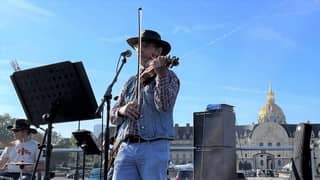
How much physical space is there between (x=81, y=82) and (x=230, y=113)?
7.46 m

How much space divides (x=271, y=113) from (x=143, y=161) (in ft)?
450

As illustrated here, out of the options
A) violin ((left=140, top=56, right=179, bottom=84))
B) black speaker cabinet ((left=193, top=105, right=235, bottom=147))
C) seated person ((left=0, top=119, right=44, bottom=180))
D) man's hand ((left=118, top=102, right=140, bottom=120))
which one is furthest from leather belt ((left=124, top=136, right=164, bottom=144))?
black speaker cabinet ((left=193, top=105, right=235, bottom=147))

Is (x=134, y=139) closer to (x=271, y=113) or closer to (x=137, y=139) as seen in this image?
(x=137, y=139)

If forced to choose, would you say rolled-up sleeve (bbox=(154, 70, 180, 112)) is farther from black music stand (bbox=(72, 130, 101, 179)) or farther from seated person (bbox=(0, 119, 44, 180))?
seated person (bbox=(0, 119, 44, 180))

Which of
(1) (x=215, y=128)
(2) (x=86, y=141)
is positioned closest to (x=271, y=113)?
(1) (x=215, y=128)

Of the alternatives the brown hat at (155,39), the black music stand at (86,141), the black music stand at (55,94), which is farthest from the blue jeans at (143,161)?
the black music stand at (86,141)

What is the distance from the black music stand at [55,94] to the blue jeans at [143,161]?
0.88 meters

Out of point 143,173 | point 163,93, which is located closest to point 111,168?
point 143,173

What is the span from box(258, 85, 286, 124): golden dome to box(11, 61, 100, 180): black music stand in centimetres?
13256

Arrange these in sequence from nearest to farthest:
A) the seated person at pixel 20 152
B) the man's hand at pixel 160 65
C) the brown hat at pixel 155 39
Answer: the man's hand at pixel 160 65 → the brown hat at pixel 155 39 → the seated person at pixel 20 152

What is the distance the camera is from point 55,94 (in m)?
4.44

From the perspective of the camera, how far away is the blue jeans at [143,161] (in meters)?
3.54

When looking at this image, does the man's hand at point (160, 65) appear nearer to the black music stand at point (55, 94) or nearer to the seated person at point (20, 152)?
the black music stand at point (55, 94)

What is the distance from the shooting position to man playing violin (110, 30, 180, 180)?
352cm
